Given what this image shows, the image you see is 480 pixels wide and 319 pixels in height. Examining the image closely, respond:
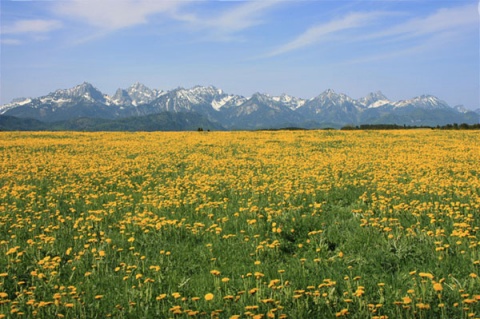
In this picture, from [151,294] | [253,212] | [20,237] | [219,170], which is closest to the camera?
[151,294]

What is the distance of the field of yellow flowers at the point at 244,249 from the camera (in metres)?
5.74

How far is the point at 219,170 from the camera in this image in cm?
1862

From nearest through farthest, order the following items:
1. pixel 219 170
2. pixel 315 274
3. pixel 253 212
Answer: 1. pixel 315 274
2. pixel 253 212
3. pixel 219 170

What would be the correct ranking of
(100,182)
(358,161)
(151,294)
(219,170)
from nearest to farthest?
(151,294) → (100,182) → (219,170) → (358,161)

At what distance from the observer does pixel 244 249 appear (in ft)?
26.9

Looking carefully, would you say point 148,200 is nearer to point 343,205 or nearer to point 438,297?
point 343,205

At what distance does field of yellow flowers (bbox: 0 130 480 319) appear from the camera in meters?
5.74

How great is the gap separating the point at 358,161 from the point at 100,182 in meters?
12.8

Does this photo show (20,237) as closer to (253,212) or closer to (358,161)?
(253,212)

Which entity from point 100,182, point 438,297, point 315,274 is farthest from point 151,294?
point 100,182

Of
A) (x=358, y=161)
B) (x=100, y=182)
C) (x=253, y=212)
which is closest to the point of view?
(x=253, y=212)

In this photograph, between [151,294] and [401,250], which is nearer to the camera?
[151,294]

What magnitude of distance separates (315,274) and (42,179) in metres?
13.7

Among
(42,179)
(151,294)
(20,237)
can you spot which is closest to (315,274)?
(151,294)
